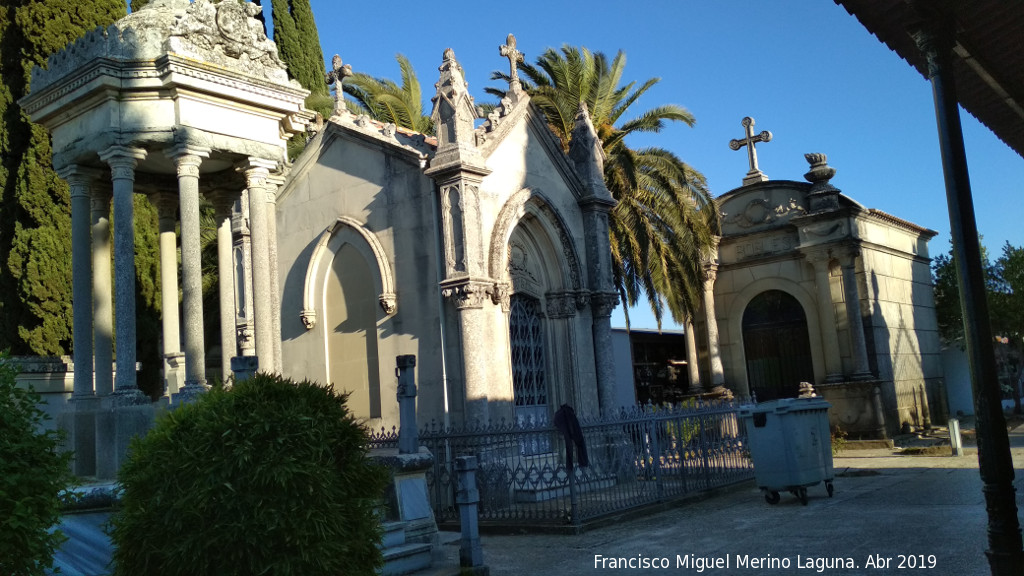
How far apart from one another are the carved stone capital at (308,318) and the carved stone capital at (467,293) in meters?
3.10

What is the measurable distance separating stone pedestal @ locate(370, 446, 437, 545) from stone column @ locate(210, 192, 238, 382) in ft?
7.80

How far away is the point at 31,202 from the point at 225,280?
6.07 meters

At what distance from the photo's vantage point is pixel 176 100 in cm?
969

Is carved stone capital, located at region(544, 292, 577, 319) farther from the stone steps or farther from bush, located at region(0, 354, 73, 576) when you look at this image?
bush, located at region(0, 354, 73, 576)

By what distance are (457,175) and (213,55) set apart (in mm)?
4619

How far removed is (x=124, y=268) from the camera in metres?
9.44

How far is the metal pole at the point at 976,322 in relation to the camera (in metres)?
5.70

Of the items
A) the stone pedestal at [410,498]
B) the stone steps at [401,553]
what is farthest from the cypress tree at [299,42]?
the stone steps at [401,553]

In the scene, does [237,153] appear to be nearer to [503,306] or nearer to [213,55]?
[213,55]

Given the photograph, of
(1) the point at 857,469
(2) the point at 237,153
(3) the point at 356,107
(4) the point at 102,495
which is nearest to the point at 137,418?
(4) the point at 102,495

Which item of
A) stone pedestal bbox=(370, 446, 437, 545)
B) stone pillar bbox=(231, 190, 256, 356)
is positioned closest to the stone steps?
stone pedestal bbox=(370, 446, 437, 545)

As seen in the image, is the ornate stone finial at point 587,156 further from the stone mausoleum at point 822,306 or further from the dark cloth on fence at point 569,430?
the stone mausoleum at point 822,306

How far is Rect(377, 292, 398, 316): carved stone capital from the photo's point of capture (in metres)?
14.4

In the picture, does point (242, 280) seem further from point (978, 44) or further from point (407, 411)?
point (978, 44)
